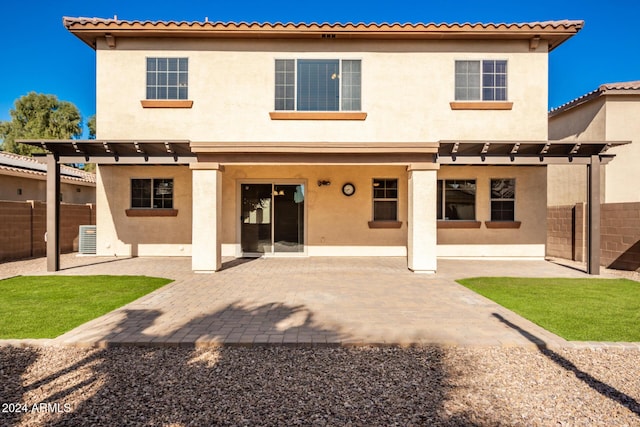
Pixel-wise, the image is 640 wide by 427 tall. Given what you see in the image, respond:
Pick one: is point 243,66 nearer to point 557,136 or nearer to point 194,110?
point 194,110

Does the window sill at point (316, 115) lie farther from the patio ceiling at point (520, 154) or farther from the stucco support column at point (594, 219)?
the stucco support column at point (594, 219)

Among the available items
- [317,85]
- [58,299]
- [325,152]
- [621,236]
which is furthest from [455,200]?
[58,299]

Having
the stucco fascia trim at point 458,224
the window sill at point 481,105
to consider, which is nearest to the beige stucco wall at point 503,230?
the stucco fascia trim at point 458,224

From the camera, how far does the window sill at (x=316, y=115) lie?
11.2m

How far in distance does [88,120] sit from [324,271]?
39451 mm

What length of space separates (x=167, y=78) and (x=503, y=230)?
1249cm

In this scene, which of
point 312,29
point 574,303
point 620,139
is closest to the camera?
point 574,303

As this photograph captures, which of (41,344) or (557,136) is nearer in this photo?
(41,344)

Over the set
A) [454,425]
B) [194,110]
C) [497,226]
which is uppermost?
[194,110]

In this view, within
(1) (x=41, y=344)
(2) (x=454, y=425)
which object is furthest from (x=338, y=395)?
(1) (x=41, y=344)

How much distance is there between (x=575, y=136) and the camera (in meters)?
14.3

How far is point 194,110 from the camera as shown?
11.5 metres

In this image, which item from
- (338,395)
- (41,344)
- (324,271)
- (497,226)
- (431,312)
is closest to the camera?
(338,395)

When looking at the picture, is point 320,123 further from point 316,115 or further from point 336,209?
point 336,209
